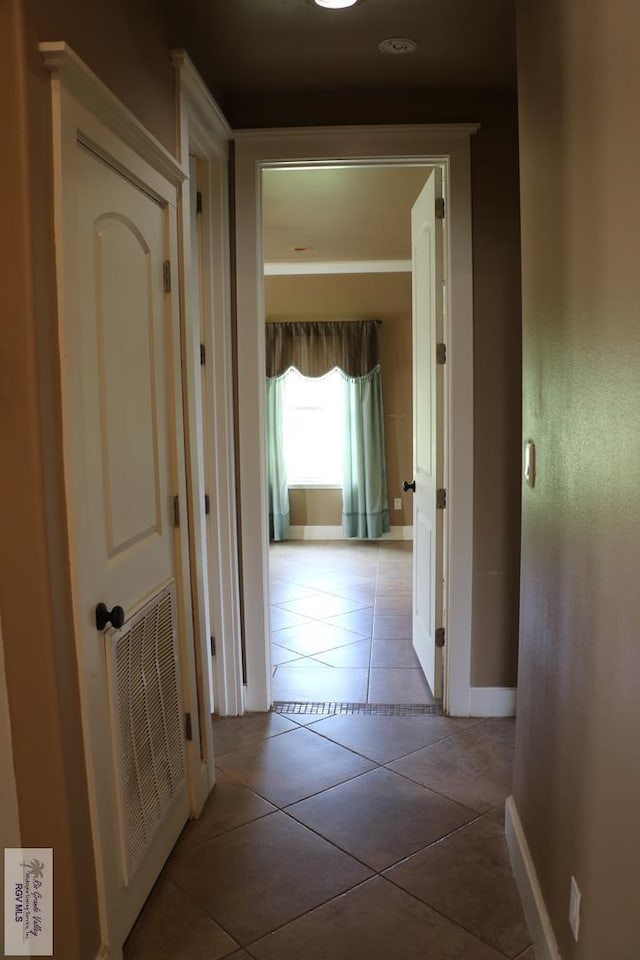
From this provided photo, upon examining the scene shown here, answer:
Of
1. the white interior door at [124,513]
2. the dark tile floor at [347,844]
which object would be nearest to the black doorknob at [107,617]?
the white interior door at [124,513]

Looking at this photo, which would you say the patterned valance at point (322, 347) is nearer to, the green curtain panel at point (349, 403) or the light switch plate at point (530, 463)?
the green curtain panel at point (349, 403)

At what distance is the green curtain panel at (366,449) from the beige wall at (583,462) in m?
5.09

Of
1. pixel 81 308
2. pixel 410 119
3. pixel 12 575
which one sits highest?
pixel 410 119

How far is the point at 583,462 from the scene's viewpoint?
1.53m

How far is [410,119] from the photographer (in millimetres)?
3080

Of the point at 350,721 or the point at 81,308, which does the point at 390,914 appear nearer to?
the point at 350,721

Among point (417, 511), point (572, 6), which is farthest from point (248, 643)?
point (572, 6)

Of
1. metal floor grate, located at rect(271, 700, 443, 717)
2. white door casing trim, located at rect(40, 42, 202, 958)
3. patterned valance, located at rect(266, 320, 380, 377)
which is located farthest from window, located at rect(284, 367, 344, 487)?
white door casing trim, located at rect(40, 42, 202, 958)

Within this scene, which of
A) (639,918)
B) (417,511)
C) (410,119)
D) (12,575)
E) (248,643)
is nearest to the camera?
(639,918)

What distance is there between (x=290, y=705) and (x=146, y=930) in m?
1.48

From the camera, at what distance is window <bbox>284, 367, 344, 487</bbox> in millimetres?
7449

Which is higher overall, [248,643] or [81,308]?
[81,308]

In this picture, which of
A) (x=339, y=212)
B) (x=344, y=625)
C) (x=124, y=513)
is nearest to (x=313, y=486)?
(x=344, y=625)

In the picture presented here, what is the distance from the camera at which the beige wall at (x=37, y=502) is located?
142 centimetres
